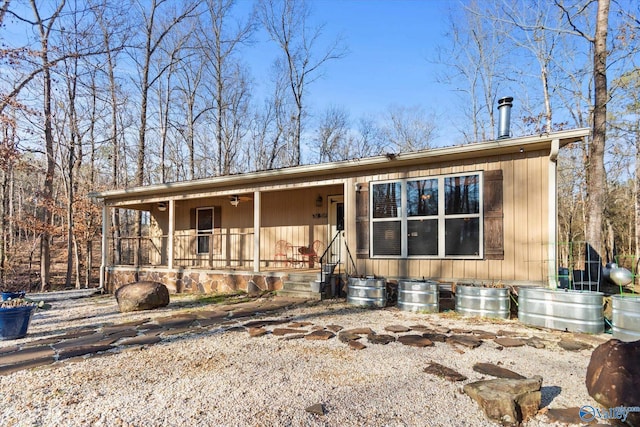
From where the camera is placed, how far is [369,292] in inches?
255

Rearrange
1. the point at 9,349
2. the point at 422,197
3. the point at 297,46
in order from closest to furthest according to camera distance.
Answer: the point at 9,349, the point at 422,197, the point at 297,46

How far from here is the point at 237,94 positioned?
814 inches

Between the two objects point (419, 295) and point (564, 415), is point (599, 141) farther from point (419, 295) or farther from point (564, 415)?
point (564, 415)

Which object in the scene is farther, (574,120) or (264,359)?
(574,120)

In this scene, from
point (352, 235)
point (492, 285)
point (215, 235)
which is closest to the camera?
point (492, 285)

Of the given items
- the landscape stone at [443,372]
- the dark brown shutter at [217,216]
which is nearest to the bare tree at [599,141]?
Answer: the landscape stone at [443,372]

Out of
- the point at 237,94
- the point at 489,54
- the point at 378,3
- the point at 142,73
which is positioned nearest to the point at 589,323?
the point at 378,3

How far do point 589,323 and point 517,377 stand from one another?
2353 millimetres

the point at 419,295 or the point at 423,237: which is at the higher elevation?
the point at 423,237

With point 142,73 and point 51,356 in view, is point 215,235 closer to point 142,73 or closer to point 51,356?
point 51,356

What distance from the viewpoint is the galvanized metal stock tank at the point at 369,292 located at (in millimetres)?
6438

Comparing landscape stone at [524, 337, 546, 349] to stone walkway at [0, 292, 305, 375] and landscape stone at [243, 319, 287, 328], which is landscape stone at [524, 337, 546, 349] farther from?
stone walkway at [0, 292, 305, 375]

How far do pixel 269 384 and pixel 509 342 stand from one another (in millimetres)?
2869

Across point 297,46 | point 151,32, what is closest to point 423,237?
point 297,46
